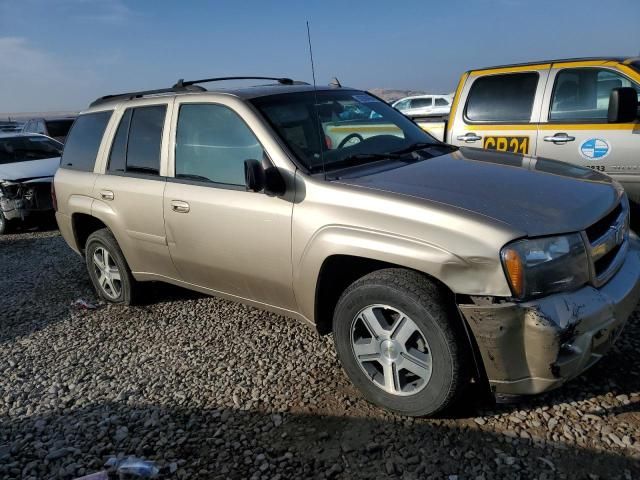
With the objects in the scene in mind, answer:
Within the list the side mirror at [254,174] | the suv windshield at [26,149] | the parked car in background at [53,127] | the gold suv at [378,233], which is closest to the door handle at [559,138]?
the gold suv at [378,233]

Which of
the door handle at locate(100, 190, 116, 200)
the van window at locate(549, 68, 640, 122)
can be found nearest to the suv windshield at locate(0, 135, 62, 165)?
the door handle at locate(100, 190, 116, 200)

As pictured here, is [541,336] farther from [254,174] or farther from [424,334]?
[254,174]

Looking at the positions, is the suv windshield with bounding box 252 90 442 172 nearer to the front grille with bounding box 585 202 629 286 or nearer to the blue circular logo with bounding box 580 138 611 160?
the front grille with bounding box 585 202 629 286

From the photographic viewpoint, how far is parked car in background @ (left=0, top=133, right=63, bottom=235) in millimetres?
8070

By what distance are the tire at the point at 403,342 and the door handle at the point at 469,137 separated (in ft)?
11.7

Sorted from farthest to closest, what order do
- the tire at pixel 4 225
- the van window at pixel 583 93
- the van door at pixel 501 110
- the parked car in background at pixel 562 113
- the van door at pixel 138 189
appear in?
the tire at pixel 4 225
the van door at pixel 501 110
the van window at pixel 583 93
the parked car in background at pixel 562 113
the van door at pixel 138 189

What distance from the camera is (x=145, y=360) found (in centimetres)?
379

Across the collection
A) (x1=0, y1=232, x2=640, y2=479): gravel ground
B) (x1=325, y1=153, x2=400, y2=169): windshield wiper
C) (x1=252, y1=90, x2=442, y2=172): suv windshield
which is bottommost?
(x1=0, y1=232, x2=640, y2=479): gravel ground

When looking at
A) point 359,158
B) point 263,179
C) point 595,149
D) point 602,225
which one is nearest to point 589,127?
point 595,149

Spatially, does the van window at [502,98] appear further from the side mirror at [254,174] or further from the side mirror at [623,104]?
the side mirror at [254,174]

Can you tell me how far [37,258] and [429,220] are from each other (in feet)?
20.1

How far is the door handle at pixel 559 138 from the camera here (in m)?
5.18

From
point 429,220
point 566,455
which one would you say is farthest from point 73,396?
point 566,455

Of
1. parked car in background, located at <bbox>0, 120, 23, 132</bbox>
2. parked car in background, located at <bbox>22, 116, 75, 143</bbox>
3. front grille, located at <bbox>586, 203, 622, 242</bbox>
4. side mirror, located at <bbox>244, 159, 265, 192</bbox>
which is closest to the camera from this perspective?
front grille, located at <bbox>586, 203, 622, 242</bbox>
